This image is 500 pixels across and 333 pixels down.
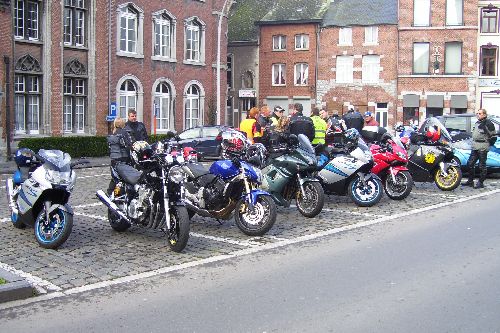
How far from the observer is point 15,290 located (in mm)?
6375

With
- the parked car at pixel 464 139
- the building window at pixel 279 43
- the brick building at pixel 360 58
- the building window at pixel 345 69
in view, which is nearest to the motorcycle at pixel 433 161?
the parked car at pixel 464 139

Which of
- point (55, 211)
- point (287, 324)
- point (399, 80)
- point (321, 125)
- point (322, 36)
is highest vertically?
point (322, 36)

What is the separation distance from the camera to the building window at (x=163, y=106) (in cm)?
3397

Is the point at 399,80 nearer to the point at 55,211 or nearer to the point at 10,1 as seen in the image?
the point at 10,1

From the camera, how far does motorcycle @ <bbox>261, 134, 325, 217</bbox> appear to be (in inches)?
436

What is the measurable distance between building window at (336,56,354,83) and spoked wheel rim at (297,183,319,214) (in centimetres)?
3892

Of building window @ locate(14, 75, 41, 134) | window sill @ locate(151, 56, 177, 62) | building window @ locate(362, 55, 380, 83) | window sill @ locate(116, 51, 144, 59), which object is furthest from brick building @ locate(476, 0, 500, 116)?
building window @ locate(14, 75, 41, 134)

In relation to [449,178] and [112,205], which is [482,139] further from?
[112,205]

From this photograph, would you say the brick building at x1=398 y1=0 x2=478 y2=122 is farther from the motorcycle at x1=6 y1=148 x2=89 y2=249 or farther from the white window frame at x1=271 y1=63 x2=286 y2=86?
the motorcycle at x1=6 y1=148 x2=89 y2=249

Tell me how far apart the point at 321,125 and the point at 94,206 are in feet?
17.6

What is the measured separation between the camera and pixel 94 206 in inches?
487

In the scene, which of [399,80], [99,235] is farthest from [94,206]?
[399,80]

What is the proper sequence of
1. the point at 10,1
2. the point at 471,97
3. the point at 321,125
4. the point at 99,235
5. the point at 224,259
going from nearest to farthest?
1. the point at 224,259
2. the point at 99,235
3. the point at 321,125
4. the point at 10,1
5. the point at 471,97

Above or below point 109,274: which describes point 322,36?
above
